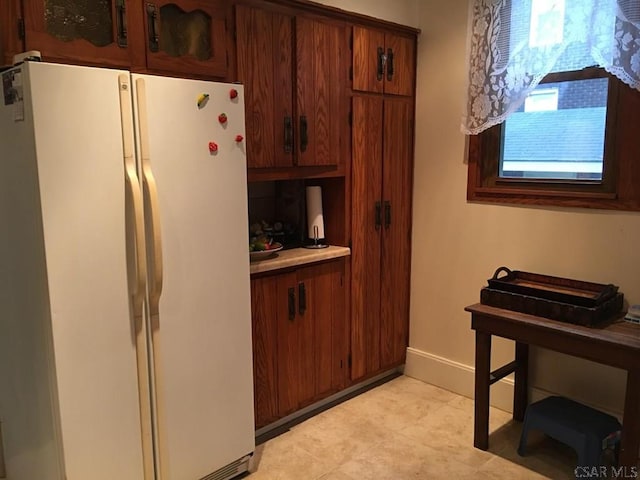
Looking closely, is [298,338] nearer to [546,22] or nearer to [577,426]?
[577,426]

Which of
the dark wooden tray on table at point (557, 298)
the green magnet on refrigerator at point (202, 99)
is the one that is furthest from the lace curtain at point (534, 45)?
the green magnet on refrigerator at point (202, 99)

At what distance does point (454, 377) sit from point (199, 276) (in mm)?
1907

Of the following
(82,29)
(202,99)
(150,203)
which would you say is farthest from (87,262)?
(82,29)

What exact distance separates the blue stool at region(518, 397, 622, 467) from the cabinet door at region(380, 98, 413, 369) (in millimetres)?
1012

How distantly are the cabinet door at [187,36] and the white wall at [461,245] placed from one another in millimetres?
1406

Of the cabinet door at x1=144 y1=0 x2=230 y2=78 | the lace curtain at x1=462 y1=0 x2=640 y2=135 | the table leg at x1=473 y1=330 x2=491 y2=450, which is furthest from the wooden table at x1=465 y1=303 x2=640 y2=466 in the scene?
the cabinet door at x1=144 y1=0 x2=230 y2=78

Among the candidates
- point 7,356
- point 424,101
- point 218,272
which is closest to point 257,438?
point 218,272

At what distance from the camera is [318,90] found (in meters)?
2.74

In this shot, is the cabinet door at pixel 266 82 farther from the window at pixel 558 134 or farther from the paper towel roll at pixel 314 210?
Result: the window at pixel 558 134


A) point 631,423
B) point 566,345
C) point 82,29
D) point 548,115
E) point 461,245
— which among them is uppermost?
point 82,29

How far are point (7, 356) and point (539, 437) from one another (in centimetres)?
251

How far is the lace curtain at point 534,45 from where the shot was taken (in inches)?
89.2

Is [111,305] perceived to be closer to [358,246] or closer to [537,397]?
[358,246]

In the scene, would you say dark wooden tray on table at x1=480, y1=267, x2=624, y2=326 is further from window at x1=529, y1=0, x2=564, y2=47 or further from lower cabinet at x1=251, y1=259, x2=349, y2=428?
window at x1=529, y1=0, x2=564, y2=47
